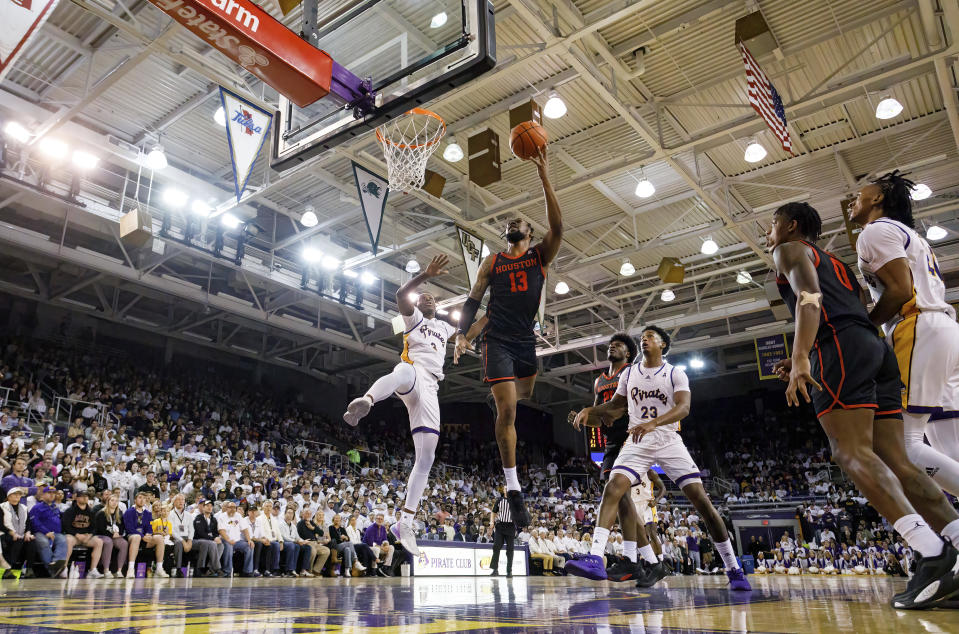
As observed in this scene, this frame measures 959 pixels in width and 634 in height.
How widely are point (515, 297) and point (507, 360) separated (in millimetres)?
423

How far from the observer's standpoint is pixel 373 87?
19.3 feet

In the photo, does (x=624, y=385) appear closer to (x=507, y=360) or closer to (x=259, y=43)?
(x=507, y=360)

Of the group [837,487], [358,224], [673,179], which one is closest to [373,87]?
[673,179]

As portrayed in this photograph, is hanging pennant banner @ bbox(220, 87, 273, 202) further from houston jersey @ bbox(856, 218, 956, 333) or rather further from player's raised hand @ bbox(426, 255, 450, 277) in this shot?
houston jersey @ bbox(856, 218, 956, 333)

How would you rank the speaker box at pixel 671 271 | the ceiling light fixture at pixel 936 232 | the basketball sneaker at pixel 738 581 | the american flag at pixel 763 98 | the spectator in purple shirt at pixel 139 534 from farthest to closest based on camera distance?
the speaker box at pixel 671 271 → the ceiling light fixture at pixel 936 232 → the spectator in purple shirt at pixel 139 534 → the american flag at pixel 763 98 → the basketball sneaker at pixel 738 581

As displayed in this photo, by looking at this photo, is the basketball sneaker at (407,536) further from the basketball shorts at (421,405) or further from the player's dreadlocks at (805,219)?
the player's dreadlocks at (805,219)

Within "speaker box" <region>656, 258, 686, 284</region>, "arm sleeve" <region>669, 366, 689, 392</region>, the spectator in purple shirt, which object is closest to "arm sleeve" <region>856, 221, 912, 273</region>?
"arm sleeve" <region>669, 366, 689, 392</region>

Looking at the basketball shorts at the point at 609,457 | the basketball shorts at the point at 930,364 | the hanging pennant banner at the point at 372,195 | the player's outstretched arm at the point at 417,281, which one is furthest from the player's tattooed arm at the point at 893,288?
the hanging pennant banner at the point at 372,195

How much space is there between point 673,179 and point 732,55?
3384 mm

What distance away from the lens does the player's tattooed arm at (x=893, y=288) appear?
292 centimetres

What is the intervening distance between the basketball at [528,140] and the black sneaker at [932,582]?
9.95 feet

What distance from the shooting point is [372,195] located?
10.5 metres

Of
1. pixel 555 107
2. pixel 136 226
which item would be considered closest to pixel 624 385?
pixel 555 107

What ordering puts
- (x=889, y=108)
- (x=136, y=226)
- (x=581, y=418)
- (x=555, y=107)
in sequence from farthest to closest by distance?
(x=136, y=226) < (x=555, y=107) < (x=889, y=108) < (x=581, y=418)
